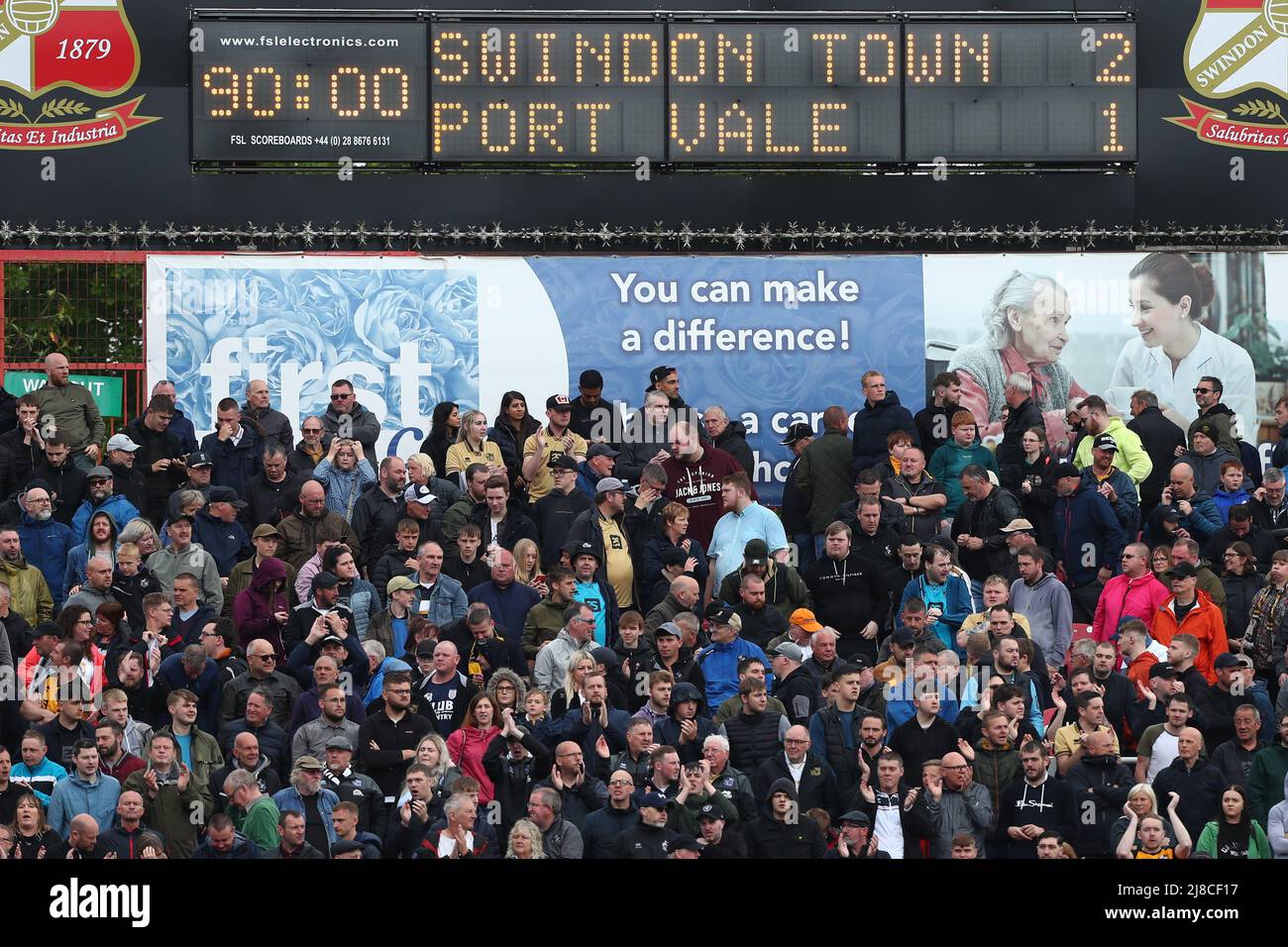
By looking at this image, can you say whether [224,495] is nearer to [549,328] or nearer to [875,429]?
[549,328]

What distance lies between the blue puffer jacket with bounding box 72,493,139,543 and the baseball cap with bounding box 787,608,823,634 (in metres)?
6.34

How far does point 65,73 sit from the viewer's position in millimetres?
28000

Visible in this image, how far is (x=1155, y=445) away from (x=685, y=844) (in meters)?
8.43

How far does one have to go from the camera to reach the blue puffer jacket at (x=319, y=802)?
20.4 m

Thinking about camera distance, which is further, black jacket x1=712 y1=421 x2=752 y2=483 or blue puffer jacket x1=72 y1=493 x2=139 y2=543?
black jacket x1=712 y1=421 x2=752 y2=483

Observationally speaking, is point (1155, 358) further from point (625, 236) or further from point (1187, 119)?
point (625, 236)

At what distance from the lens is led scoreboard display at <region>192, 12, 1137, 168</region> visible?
2698 cm

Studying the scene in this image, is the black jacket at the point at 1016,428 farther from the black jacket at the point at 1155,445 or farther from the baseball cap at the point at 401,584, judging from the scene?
the baseball cap at the point at 401,584

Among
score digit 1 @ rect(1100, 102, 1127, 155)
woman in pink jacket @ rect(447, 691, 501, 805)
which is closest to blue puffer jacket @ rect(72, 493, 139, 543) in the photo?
woman in pink jacket @ rect(447, 691, 501, 805)

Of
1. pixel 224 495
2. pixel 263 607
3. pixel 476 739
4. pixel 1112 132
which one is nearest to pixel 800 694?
pixel 476 739

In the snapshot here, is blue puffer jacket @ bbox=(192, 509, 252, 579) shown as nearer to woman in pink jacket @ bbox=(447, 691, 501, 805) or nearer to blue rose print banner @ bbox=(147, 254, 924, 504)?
blue rose print banner @ bbox=(147, 254, 924, 504)

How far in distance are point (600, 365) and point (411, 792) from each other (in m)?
8.28

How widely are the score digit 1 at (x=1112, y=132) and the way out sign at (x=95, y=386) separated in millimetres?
10913

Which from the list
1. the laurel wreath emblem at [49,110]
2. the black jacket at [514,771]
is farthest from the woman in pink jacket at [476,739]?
the laurel wreath emblem at [49,110]
